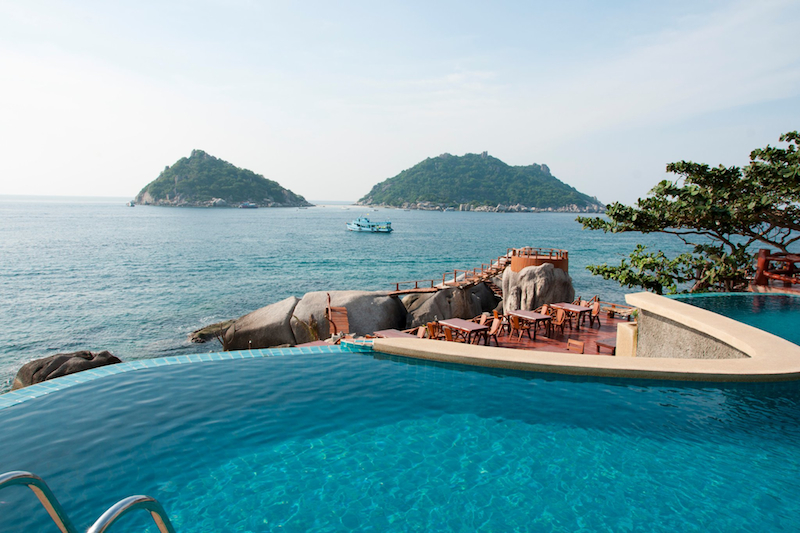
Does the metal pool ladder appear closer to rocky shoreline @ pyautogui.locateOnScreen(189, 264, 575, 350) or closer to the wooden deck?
the wooden deck

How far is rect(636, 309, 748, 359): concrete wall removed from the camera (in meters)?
8.46

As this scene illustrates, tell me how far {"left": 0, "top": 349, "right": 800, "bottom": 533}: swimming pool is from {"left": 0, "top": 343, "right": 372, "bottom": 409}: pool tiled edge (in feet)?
0.85

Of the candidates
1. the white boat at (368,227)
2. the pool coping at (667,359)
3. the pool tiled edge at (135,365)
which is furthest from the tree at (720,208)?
the white boat at (368,227)

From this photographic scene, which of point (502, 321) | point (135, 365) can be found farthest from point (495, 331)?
point (135, 365)

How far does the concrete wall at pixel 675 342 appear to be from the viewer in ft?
27.8

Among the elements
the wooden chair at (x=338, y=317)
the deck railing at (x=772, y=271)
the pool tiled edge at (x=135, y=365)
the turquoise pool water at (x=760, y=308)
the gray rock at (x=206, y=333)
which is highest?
the deck railing at (x=772, y=271)

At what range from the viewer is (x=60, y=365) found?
13633 millimetres

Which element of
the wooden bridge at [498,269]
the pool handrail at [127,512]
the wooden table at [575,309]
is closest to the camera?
the pool handrail at [127,512]

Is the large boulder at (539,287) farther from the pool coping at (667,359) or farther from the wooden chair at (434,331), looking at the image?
the pool coping at (667,359)

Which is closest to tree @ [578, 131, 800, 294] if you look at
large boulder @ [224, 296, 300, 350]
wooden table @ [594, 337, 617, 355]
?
wooden table @ [594, 337, 617, 355]

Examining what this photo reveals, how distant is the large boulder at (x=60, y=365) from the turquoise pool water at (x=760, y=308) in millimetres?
17613

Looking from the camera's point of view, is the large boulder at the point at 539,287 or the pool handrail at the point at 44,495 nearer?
the pool handrail at the point at 44,495

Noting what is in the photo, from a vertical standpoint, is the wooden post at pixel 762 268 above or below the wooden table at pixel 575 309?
above

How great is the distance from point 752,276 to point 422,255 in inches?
1882
